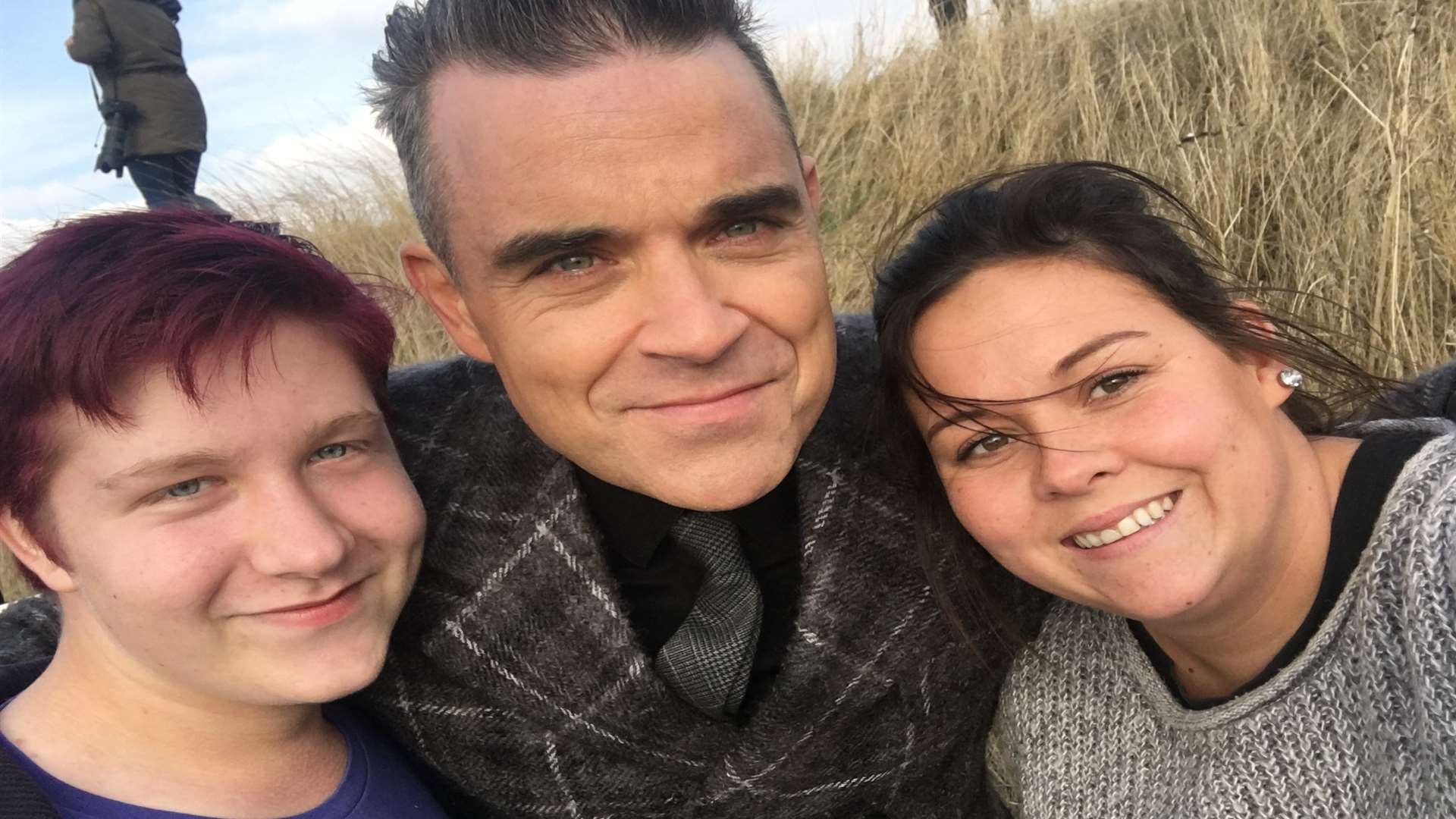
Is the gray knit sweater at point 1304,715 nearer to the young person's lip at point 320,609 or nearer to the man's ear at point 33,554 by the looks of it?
the young person's lip at point 320,609

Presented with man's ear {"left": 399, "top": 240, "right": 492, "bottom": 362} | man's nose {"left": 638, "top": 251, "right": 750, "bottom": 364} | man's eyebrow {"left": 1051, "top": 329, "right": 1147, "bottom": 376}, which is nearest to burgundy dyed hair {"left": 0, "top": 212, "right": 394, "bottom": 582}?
man's ear {"left": 399, "top": 240, "right": 492, "bottom": 362}

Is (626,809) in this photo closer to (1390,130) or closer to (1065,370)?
(1065,370)

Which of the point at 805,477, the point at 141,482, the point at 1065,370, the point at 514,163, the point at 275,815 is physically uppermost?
the point at 514,163

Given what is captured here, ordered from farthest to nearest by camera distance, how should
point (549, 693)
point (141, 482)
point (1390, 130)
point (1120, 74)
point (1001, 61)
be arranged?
point (1001, 61), point (1120, 74), point (1390, 130), point (549, 693), point (141, 482)

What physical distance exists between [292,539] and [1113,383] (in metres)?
1.16

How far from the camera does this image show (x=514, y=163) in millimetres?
1366

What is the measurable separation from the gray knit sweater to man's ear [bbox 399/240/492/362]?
1.17 m

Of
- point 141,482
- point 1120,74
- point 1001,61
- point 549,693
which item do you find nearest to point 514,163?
point 141,482

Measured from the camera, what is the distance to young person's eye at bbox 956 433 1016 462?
4.68 ft

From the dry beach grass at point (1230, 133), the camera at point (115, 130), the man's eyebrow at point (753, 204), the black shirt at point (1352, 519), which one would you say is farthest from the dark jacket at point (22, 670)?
the camera at point (115, 130)

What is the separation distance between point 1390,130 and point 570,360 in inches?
113

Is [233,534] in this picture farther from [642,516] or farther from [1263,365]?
[1263,365]

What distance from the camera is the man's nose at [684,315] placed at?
132 cm

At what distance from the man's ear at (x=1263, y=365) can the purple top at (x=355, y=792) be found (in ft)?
4.92
